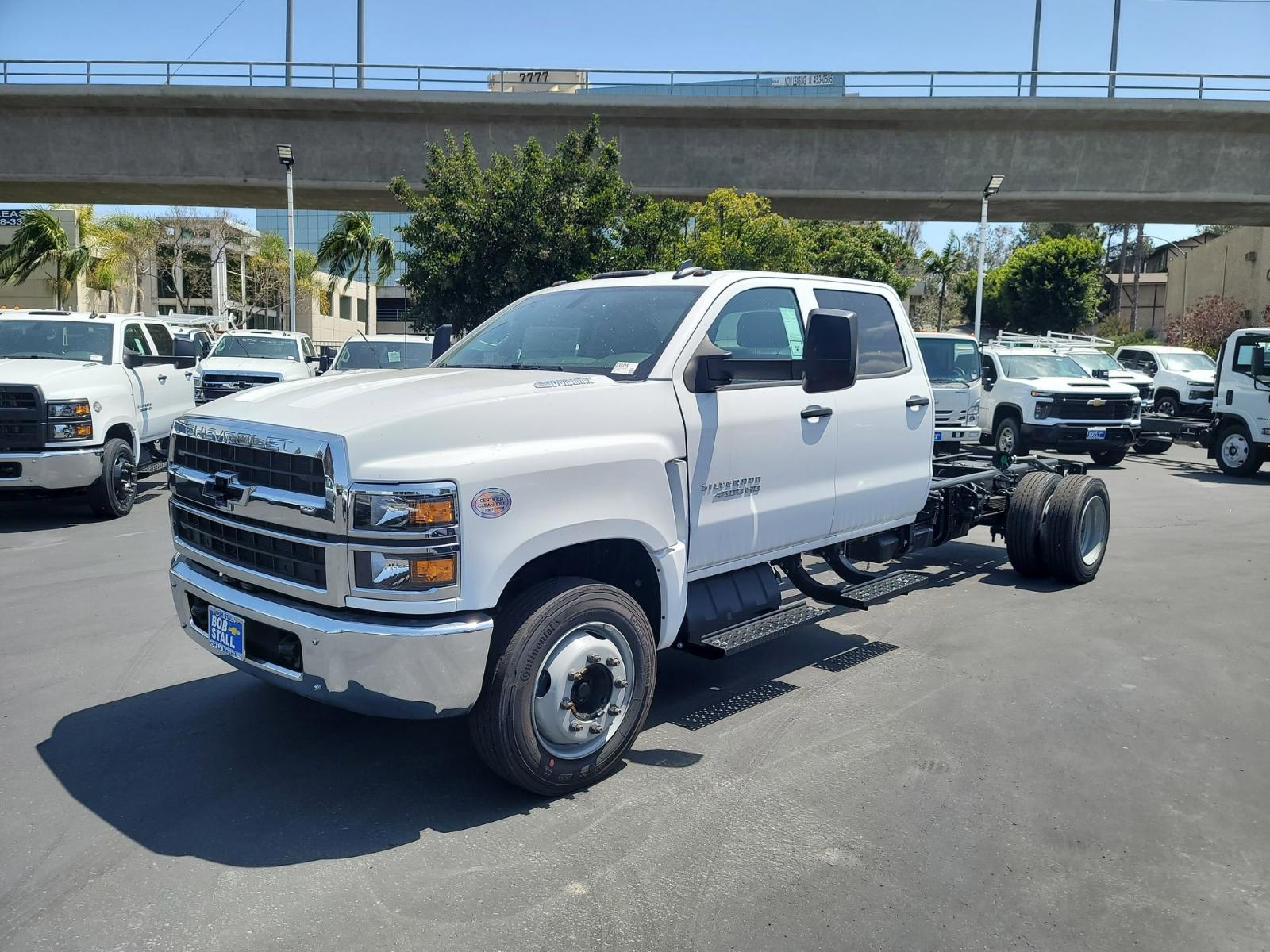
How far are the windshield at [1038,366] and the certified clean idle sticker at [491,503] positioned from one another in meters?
16.3

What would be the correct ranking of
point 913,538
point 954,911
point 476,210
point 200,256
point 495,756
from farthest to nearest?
point 200,256 → point 476,210 → point 913,538 → point 495,756 → point 954,911

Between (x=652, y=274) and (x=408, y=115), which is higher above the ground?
(x=408, y=115)

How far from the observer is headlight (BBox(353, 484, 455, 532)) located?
3572 millimetres

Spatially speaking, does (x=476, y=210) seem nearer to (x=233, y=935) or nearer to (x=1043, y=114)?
(x=1043, y=114)

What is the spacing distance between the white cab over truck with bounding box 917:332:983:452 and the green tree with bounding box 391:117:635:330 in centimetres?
672

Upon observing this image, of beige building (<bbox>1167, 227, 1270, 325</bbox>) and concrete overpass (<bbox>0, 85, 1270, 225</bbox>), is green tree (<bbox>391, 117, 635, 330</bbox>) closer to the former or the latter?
concrete overpass (<bbox>0, 85, 1270, 225</bbox>)

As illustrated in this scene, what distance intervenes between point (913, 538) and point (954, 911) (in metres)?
3.71

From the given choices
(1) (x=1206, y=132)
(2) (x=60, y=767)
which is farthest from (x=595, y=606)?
(1) (x=1206, y=132)

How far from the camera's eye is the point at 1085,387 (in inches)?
670

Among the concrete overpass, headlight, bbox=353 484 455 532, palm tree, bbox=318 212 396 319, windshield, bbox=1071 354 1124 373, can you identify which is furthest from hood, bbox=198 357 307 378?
palm tree, bbox=318 212 396 319

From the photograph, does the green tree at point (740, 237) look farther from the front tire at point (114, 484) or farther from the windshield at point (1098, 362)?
the front tire at point (114, 484)

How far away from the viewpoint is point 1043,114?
2533cm

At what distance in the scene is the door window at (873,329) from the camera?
5840 millimetres

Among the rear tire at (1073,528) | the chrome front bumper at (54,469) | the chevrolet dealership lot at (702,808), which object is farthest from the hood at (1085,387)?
the chrome front bumper at (54,469)
